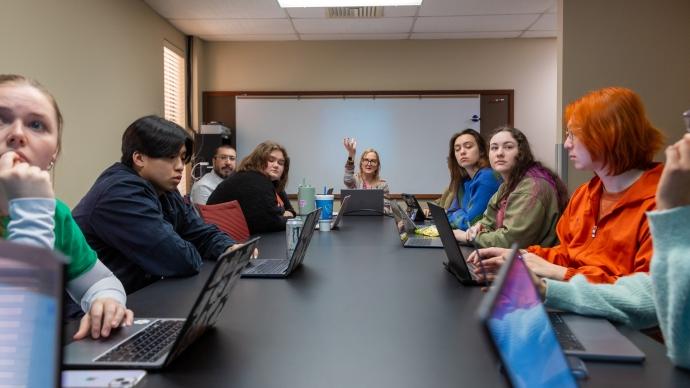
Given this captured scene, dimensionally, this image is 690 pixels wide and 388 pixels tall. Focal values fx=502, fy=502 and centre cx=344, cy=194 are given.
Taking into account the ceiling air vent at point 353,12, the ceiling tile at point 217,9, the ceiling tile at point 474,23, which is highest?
the ceiling tile at point 474,23

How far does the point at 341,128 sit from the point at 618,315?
15.8ft

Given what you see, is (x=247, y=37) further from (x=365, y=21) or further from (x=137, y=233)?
(x=137, y=233)

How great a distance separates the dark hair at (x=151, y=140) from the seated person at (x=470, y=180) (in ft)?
5.74

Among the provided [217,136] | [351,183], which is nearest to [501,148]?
[351,183]

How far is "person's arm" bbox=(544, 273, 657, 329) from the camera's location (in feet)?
3.14

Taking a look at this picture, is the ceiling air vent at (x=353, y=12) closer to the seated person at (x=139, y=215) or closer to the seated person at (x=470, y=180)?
the seated person at (x=470, y=180)

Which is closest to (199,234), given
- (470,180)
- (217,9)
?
(470,180)

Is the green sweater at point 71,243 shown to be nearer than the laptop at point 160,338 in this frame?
No

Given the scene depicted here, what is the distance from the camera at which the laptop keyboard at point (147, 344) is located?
766 millimetres

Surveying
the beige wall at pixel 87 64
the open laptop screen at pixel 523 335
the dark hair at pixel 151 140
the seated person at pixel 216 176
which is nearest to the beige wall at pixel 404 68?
the beige wall at pixel 87 64

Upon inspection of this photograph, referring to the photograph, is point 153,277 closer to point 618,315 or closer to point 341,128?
point 618,315

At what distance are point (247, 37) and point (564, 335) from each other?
520 centimetres

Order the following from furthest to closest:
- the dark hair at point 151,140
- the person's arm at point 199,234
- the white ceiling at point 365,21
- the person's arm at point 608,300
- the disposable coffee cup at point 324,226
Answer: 1. the white ceiling at point 365,21
2. the disposable coffee cup at point 324,226
3. the person's arm at point 199,234
4. the dark hair at point 151,140
5. the person's arm at point 608,300

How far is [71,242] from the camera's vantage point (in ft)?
3.50
